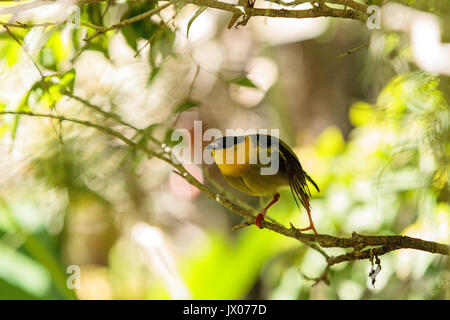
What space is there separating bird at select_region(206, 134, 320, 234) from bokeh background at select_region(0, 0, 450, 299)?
0.12 metres

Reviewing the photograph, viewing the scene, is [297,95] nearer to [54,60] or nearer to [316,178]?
[316,178]

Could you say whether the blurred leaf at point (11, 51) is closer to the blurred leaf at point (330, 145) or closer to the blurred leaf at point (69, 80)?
the blurred leaf at point (69, 80)

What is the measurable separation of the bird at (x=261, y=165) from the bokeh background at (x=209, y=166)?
4.7 inches

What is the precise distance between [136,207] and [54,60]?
3.78 ft

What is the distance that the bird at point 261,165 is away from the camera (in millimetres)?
1129

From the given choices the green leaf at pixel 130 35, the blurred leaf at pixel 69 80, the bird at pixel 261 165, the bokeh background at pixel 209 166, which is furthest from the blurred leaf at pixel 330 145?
the blurred leaf at pixel 69 80

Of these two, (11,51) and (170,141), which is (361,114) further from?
(11,51)

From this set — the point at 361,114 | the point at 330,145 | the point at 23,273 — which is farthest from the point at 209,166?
the point at 23,273

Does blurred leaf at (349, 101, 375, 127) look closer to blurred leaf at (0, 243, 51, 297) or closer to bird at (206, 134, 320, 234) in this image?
bird at (206, 134, 320, 234)

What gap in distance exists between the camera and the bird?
44.4 inches

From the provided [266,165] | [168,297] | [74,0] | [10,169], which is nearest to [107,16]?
[74,0]

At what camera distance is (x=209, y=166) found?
2.06 metres

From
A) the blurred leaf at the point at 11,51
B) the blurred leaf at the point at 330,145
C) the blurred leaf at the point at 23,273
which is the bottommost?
the blurred leaf at the point at 23,273

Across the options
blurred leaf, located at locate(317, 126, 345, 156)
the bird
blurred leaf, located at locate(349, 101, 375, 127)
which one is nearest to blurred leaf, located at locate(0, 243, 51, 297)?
the bird
